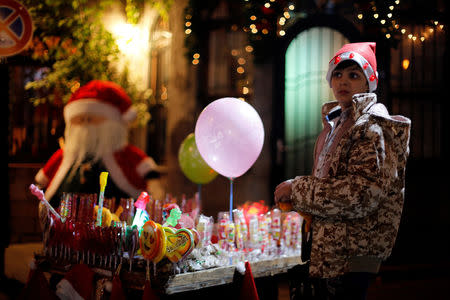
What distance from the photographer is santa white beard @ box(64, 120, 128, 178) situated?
4.79 meters

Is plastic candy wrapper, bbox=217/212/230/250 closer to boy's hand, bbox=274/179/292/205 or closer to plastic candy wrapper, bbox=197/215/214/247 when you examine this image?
plastic candy wrapper, bbox=197/215/214/247

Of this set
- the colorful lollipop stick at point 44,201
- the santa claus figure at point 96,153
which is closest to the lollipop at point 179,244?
the colorful lollipop stick at point 44,201

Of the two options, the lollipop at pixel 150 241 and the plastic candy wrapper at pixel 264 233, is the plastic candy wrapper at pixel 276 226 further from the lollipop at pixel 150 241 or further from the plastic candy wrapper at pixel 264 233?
the lollipop at pixel 150 241

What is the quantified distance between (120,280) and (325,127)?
1.54m

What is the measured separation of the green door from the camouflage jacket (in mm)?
4909

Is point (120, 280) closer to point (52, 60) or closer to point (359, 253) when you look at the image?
point (359, 253)

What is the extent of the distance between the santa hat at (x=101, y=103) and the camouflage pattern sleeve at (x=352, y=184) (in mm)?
3294

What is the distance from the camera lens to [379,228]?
2160 millimetres

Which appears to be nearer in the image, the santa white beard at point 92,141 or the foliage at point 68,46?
the santa white beard at point 92,141

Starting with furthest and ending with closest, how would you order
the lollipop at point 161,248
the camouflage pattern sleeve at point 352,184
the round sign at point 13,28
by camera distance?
the round sign at point 13,28 → the lollipop at point 161,248 → the camouflage pattern sleeve at point 352,184

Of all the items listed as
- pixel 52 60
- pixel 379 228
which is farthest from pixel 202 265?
pixel 52 60

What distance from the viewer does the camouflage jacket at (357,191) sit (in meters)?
2.06

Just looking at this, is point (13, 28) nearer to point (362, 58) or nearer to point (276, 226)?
point (276, 226)

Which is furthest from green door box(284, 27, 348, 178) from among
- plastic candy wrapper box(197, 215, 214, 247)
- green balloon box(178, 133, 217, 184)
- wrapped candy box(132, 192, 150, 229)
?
wrapped candy box(132, 192, 150, 229)
